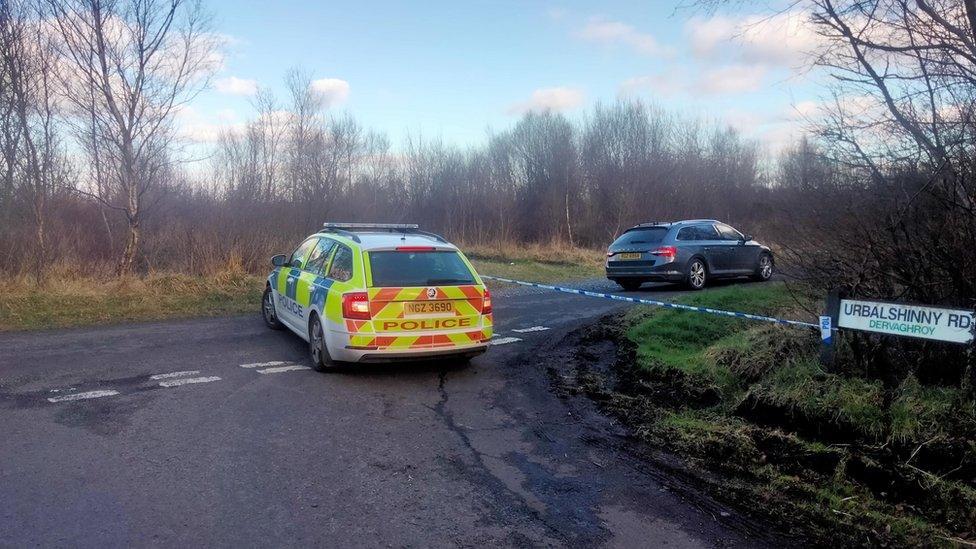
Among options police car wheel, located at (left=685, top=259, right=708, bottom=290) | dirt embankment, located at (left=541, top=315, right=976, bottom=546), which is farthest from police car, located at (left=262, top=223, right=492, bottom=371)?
police car wheel, located at (left=685, top=259, right=708, bottom=290)

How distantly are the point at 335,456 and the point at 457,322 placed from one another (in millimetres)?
2801

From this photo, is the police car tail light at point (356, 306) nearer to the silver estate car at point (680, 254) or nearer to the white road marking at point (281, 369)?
the white road marking at point (281, 369)

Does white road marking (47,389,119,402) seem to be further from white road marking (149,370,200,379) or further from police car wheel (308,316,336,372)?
police car wheel (308,316,336,372)

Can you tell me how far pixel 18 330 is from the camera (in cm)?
1086

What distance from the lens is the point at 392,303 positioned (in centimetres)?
746

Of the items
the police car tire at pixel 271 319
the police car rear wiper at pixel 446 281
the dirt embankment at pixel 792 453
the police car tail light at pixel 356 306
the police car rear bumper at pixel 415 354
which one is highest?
the police car rear wiper at pixel 446 281

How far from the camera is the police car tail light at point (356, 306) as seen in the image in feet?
24.2

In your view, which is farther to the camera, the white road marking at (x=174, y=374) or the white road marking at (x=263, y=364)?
the white road marking at (x=263, y=364)

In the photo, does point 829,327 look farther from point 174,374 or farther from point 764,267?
point 764,267

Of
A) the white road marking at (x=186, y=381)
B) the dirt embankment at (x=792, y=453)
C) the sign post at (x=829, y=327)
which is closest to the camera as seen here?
the dirt embankment at (x=792, y=453)

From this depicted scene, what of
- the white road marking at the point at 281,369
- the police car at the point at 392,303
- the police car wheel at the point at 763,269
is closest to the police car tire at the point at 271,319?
the police car at the point at 392,303

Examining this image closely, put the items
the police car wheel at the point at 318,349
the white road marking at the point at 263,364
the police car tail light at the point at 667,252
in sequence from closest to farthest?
the police car wheel at the point at 318,349 < the white road marking at the point at 263,364 < the police car tail light at the point at 667,252

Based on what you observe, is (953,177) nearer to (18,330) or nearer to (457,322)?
(457,322)

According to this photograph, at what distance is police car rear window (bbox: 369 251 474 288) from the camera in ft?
25.1
